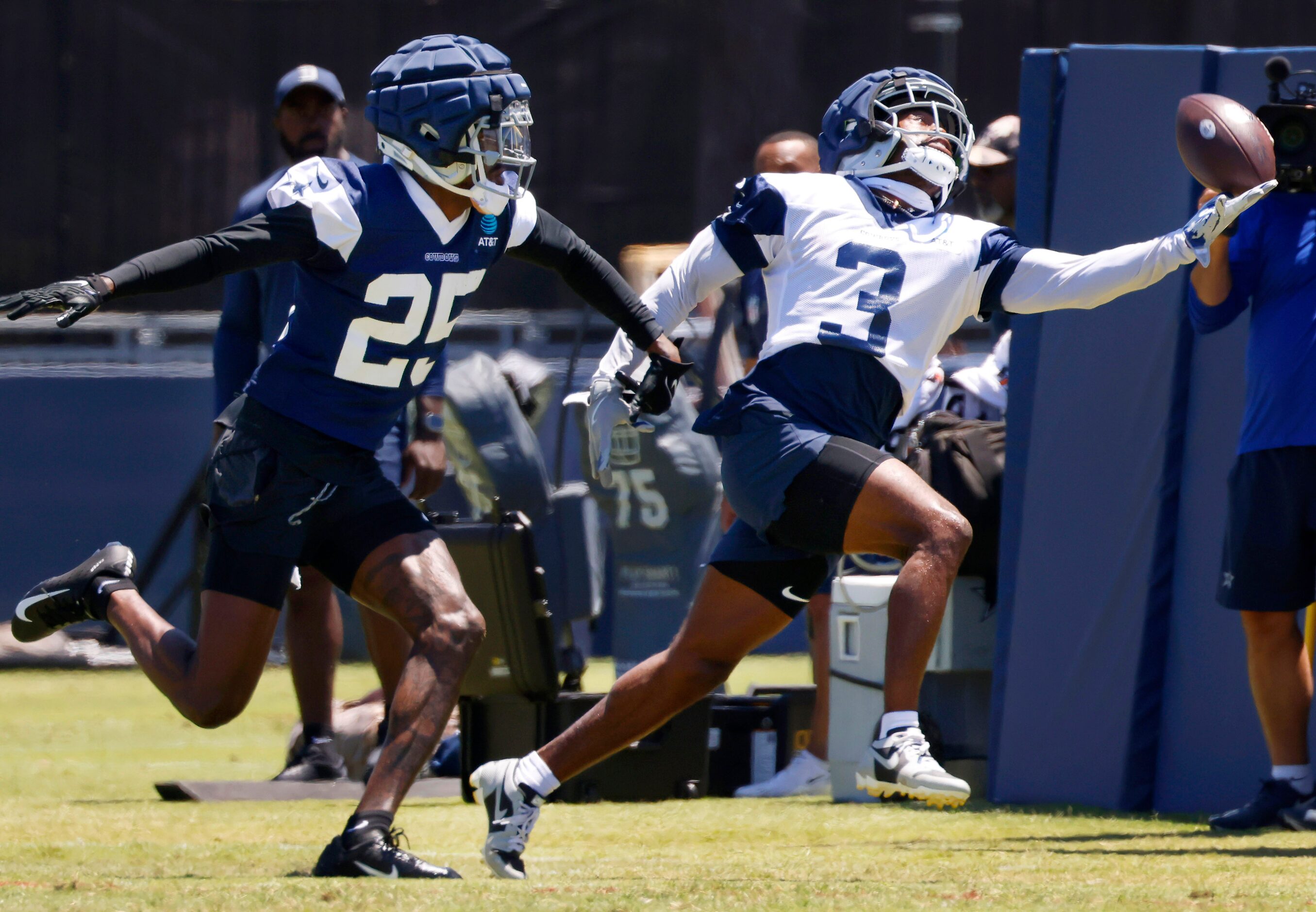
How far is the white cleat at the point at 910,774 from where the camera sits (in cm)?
388

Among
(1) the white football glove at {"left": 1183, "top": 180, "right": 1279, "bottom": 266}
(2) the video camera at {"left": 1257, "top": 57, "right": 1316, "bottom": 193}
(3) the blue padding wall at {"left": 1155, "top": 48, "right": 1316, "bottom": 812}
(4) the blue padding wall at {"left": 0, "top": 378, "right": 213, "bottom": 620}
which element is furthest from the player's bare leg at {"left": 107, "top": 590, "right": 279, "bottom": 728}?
(4) the blue padding wall at {"left": 0, "top": 378, "right": 213, "bottom": 620}

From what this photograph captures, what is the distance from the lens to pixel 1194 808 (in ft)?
18.3

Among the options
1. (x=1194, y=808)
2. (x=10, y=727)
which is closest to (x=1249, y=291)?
(x=1194, y=808)

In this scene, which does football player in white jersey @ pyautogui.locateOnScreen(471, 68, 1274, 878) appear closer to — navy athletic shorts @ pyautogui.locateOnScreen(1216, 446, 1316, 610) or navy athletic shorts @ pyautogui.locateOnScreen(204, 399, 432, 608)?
navy athletic shorts @ pyautogui.locateOnScreen(204, 399, 432, 608)

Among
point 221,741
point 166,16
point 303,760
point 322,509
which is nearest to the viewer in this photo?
point 322,509

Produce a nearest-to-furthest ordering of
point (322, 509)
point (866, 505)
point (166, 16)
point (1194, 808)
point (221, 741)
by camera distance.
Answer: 1. point (866, 505)
2. point (322, 509)
3. point (1194, 808)
4. point (221, 741)
5. point (166, 16)

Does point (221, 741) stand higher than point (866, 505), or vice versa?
point (866, 505)

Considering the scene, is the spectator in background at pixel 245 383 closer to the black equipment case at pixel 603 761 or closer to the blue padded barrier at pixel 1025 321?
the black equipment case at pixel 603 761

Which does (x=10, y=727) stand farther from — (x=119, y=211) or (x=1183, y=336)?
(x=1183, y=336)

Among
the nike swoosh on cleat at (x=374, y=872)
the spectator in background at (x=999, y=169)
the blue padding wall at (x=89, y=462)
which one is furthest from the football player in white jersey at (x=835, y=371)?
→ the blue padding wall at (x=89, y=462)

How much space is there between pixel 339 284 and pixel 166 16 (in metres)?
5.89

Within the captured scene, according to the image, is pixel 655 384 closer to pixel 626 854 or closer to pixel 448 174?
pixel 448 174

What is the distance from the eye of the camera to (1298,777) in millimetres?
5180

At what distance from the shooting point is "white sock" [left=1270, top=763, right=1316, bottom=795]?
518 cm
